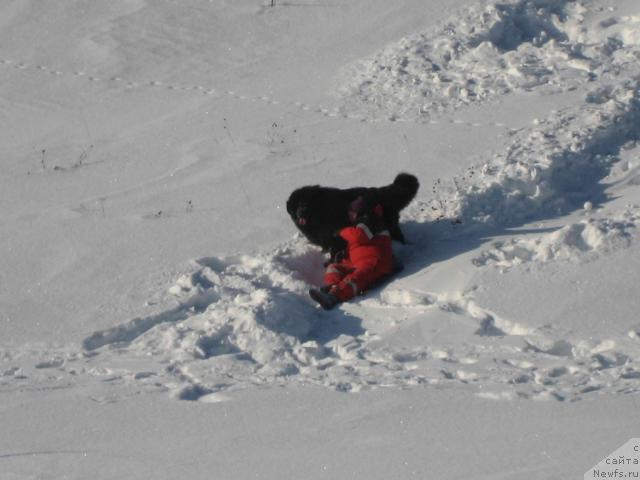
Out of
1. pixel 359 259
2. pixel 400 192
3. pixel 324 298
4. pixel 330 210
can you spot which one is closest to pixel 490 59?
pixel 400 192

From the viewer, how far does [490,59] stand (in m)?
10.8

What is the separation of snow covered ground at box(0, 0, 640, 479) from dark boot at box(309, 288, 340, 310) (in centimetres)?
8

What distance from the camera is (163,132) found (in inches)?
407

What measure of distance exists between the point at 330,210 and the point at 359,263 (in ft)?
1.87

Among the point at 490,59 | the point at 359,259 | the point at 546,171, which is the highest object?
the point at 490,59

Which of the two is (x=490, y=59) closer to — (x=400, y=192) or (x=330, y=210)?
(x=400, y=192)

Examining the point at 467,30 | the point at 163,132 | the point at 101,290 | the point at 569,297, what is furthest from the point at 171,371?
the point at 467,30

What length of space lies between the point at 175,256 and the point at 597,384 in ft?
11.3

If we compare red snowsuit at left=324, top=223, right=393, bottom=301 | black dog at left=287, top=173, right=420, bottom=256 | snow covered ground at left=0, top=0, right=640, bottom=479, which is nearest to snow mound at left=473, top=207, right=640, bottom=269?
snow covered ground at left=0, top=0, right=640, bottom=479

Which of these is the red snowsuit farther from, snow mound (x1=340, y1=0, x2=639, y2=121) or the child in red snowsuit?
snow mound (x1=340, y1=0, x2=639, y2=121)

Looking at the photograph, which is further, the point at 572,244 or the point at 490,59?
the point at 490,59

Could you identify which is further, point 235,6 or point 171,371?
point 235,6

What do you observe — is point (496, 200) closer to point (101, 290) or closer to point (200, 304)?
point (200, 304)

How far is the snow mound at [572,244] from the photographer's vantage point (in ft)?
22.1
